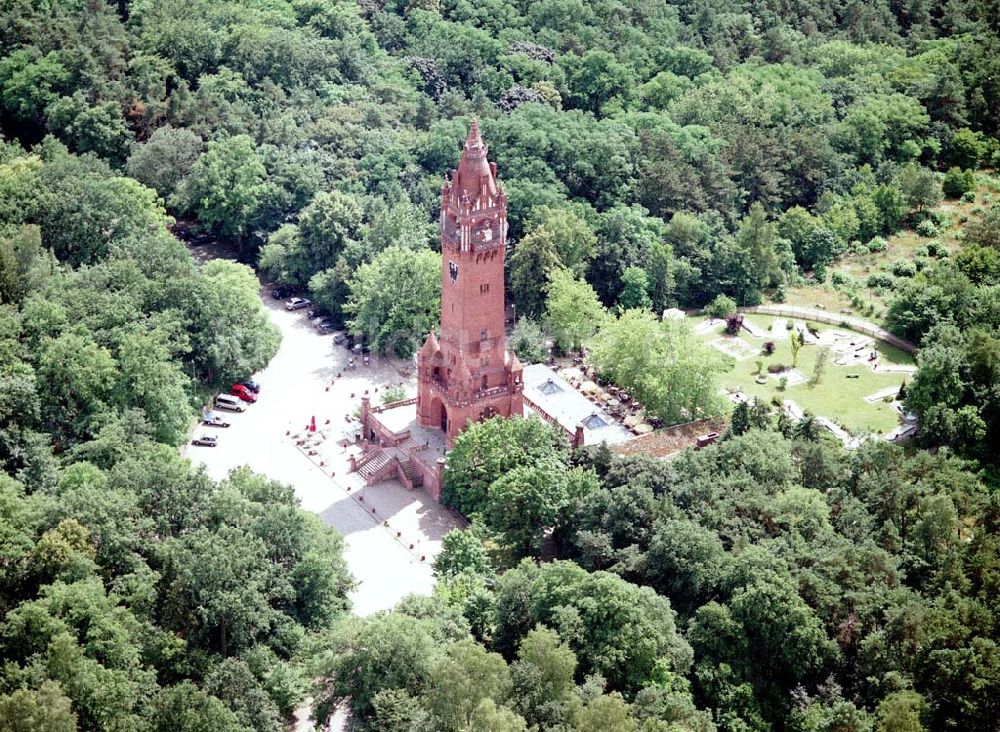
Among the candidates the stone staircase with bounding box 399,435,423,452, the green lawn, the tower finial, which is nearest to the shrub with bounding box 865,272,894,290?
the green lawn

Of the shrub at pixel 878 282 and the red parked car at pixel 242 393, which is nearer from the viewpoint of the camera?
the red parked car at pixel 242 393

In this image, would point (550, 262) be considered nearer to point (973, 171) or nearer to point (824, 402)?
point (824, 402)

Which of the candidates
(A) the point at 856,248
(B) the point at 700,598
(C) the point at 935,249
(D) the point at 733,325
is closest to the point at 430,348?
(B) the point at 700,598

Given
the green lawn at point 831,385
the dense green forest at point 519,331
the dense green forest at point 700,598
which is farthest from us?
the green lawn at point 831,385

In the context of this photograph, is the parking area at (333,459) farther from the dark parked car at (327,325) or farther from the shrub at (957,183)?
the shrub at (957,183)

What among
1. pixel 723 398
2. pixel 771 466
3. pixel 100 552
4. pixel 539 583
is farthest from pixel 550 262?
pixel 100 552

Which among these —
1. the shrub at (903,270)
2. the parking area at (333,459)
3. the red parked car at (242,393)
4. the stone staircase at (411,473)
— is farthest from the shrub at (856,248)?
the red parked car at (242,393)

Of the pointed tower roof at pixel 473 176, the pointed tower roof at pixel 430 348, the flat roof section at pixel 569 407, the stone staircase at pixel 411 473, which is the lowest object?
the stone staircase at pixel 411 473
